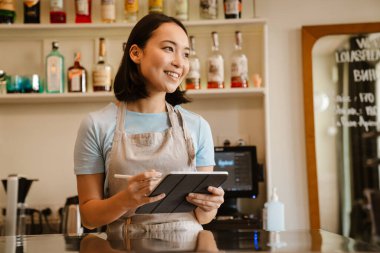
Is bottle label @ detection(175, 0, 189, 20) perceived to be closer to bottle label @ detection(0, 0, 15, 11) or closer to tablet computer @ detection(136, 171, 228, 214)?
bottle label @ detection(0, 0, 15, 11)

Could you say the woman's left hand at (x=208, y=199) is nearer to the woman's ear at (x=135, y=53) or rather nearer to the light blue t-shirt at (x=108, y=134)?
the light blue t-shirt at (x=108, y=134)

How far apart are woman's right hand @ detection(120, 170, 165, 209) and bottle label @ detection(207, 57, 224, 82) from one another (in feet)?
6.87

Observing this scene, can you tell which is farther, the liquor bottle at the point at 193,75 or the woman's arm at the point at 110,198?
the liquor bottle at the point at 193,75

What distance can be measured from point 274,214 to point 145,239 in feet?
6.81

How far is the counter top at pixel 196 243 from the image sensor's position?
1.03m

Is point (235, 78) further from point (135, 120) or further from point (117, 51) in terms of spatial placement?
point (135, 120)

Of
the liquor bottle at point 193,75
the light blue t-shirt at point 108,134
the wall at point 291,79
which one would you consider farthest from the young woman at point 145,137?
the wall at point 291,79

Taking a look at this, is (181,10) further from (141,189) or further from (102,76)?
(141,189)

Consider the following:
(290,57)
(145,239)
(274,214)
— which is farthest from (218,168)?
(145,239)

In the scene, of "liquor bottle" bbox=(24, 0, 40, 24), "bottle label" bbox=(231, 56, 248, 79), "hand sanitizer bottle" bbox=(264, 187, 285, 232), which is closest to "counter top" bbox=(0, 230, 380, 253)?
"hand sanitizer bottle" bbox=(264, 187, 285, 232)

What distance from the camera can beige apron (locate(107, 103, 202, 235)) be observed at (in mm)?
1467

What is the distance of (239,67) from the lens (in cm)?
341

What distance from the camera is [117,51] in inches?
141

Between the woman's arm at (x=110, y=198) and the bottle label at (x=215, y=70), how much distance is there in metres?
1.94
